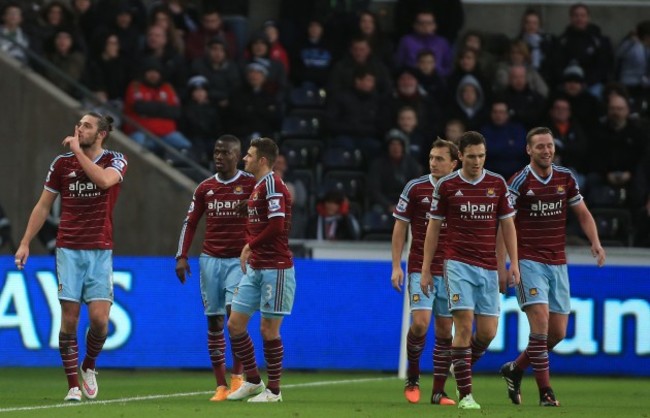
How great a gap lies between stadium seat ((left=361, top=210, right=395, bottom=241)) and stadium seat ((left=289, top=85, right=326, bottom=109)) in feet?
8.35

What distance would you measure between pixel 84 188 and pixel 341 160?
8433 millimetres

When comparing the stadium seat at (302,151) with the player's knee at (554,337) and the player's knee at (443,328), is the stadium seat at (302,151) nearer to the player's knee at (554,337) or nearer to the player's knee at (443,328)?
the player's knee at (443,328)

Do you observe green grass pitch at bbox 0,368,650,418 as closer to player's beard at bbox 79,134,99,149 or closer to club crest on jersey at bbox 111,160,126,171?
club crest on jersey at bbox 111,160,126,171

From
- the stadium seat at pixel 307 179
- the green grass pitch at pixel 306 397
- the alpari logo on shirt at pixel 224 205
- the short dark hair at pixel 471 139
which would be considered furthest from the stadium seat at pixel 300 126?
the short dark hair at pixel 471 139

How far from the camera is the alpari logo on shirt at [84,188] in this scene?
42.2ft

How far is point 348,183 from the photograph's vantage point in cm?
2075

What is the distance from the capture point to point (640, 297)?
1788cm

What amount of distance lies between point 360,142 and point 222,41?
2.41 m

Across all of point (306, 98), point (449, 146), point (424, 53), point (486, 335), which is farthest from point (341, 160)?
point (486, 335)

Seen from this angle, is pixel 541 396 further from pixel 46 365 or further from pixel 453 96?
pixel 453 96

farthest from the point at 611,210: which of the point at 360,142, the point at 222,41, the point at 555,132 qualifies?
the point at 222,41

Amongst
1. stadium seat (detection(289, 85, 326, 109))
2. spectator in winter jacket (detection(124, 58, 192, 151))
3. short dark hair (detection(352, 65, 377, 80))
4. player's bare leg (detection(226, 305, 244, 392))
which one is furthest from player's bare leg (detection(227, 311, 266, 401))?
stadium seat (detection(289, 85, 326, 109))

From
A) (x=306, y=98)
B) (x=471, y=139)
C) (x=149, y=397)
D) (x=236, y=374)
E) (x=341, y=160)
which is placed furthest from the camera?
(x=306, y=98)

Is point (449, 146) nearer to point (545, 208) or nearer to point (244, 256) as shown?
point (545, 208)
